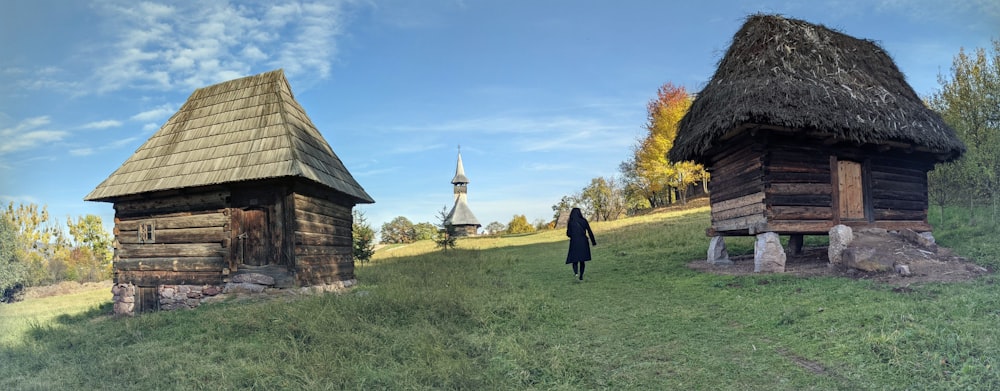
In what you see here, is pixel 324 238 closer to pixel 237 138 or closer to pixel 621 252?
pixel 237 138

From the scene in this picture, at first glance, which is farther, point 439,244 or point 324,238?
point 439,244

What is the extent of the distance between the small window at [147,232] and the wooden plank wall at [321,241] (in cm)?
412

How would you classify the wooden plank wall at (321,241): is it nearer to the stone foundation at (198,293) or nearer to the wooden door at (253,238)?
the stone foundation at (198,293)

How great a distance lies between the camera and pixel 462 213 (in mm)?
51094

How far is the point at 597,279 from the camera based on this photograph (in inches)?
477

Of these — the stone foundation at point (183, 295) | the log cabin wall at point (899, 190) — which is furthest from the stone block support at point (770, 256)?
the stone foundation at point (183, 295)

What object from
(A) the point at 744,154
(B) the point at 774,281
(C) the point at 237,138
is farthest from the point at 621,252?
(C) the point at 237,138

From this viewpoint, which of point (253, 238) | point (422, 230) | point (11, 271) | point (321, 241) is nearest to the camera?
point (253, 238)

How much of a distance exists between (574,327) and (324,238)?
27.0 ft

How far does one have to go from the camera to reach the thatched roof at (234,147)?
12.3 meters

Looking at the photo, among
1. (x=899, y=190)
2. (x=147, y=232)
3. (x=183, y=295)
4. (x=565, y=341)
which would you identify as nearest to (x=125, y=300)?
(x=147, y=232)

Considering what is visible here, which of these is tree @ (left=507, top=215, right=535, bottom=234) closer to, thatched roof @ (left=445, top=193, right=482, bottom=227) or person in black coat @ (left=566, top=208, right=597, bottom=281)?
thatched roof @ (left=445, top=193, right=482, bottom=227)

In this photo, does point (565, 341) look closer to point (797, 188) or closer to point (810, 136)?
point (797, 188)

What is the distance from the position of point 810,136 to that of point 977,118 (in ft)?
25.2
